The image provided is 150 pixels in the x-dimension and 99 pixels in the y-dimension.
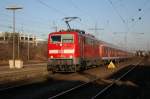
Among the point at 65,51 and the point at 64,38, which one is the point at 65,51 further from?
the point at 64,38

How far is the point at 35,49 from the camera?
94188 mm

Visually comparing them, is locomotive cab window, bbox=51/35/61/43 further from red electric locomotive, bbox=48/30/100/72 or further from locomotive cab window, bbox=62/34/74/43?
locomotive cab window, bbox=62/34/74/43

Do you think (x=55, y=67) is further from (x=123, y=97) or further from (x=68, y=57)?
(x=123, y=97)

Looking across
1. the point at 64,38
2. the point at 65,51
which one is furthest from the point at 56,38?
the point at 65,51

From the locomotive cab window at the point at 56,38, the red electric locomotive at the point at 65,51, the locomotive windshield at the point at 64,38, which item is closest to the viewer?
the red electric locomotive at the point at 65,51

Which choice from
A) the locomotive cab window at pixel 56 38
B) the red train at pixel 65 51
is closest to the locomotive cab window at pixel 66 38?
the red train at pixel 65 51

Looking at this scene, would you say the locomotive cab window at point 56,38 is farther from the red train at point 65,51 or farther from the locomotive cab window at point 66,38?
the locomotive cab window at point 66,38

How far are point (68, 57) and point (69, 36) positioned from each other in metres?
1.78

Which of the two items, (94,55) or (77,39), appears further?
(94,55)

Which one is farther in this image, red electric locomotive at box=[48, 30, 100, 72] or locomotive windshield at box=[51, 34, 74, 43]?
locomotive windshield at box=[51, 34, 74, 43]

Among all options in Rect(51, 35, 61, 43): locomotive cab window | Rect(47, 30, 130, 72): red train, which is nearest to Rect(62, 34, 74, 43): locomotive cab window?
Rect(47, 30, 130, 72): red train

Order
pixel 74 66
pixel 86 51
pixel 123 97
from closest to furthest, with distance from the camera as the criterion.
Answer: pixel 123 97
pixel 74 66
pixel 86 51

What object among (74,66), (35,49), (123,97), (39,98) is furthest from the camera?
(35,49)

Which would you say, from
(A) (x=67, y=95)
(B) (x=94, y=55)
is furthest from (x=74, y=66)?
(A) (x=67, y=95)
